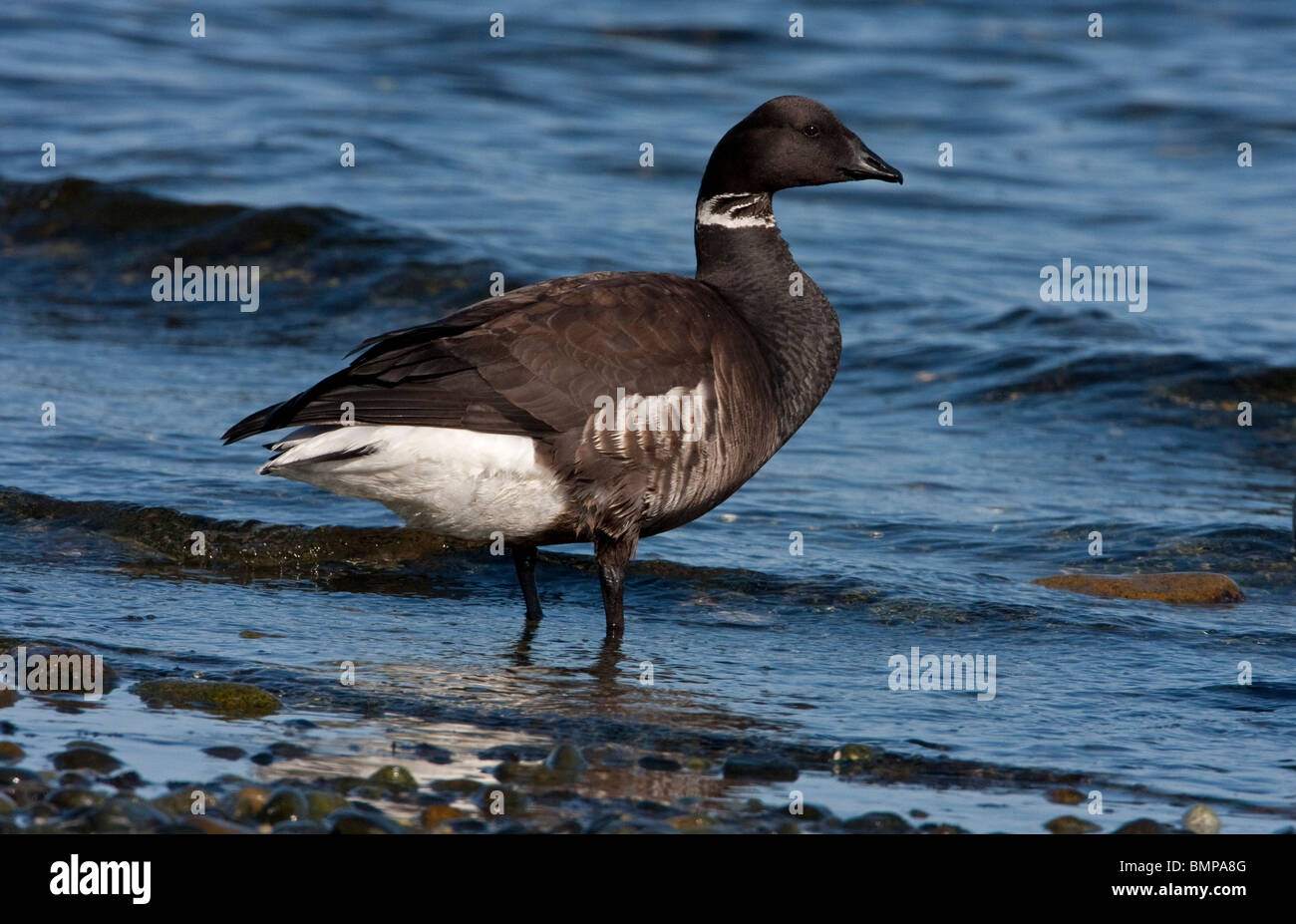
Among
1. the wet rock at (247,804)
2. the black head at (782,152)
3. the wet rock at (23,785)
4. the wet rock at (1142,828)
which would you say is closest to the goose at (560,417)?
the black head at (782,152)

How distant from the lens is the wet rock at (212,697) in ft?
18.4

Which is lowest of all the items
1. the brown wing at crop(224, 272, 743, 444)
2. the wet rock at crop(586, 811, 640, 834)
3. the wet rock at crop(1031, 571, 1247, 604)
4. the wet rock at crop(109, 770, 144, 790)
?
the wet rock at crop(586, 811, 640, 834)

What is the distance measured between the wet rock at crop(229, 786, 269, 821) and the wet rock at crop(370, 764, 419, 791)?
1.24ft

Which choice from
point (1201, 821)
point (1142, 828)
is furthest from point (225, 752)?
point (1201, 821)

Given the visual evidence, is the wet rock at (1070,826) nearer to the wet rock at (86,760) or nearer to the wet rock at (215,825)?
the wet rock at (215,825)

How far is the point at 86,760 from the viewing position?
4910 mm

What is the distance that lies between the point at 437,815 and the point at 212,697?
57.8 inches

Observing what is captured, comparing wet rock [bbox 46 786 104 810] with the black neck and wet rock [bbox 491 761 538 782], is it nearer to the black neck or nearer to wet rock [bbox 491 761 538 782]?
wet rock [bbox 491 761 538 782]

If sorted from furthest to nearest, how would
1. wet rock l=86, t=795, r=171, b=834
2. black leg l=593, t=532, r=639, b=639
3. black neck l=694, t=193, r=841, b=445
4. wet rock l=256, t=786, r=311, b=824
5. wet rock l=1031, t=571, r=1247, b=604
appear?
wet rock l=1031, t=571, r=1247, b=604 → black neck l=694, t=193, r=841, b=445 → black leg l=593, t=532, r=639, b=639 → wet rock l=256, t=786, r=311, b=824 → wet rock l=86, t=795, r=171, b=834

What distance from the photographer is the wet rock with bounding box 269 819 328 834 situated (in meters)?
4.32

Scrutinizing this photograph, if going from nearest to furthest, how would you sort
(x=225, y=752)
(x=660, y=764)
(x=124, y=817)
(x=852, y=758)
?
(x=124, y=817) < (x=225, y=752) < (x=660, y=764) < (x=852, y=758)

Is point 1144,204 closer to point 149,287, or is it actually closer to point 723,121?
point 723,121

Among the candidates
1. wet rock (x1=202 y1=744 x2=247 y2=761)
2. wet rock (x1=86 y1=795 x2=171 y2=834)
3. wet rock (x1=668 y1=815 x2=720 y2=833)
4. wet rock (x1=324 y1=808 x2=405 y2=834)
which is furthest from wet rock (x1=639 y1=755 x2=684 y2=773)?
Answer: wet rock (x1=86 y1=795 x2=171 y2=834)

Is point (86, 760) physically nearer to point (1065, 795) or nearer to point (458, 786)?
point (458, 786)
